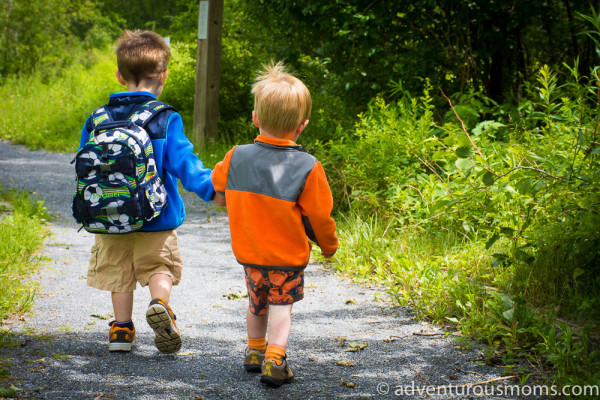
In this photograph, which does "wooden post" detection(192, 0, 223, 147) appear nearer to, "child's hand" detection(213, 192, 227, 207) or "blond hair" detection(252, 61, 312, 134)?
"child's hand" detection(213, 192, 227, 207)

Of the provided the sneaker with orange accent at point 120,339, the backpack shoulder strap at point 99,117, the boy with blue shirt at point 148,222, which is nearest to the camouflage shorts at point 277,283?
the boy with blue shirt at point 148,222

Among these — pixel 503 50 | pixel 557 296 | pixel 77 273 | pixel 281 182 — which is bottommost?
pixel 77 273

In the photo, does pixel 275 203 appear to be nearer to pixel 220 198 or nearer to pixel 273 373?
pixel 220 198

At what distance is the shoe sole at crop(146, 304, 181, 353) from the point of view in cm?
279

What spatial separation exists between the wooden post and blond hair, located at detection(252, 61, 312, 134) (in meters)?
6.78

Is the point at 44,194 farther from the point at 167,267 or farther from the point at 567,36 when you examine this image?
the point at 567,36

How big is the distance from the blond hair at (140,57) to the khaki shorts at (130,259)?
0.82 m

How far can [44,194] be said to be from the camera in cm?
747

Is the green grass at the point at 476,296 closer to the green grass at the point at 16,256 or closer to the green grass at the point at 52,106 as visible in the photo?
the green grass at the point at 16,256

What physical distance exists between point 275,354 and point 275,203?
68 cm

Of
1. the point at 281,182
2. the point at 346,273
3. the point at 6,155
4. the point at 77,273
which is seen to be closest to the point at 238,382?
the point at 281,182

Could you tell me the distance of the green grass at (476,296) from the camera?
9.21ft

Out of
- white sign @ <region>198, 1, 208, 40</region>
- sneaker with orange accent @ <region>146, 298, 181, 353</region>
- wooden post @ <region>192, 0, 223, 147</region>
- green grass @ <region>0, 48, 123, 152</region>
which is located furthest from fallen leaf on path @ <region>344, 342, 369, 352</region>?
green grass @ <region>0, 48, 123, 152</region>

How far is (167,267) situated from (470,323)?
166cm
